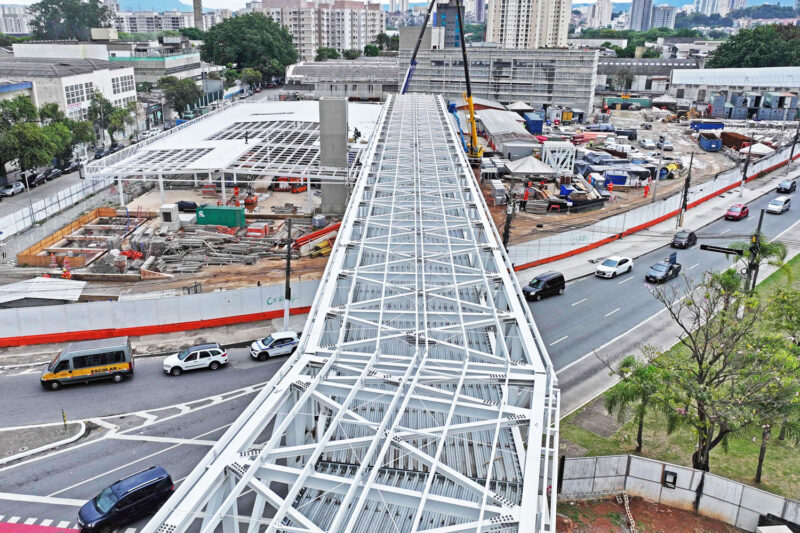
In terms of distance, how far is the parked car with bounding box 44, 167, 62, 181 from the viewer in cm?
5888

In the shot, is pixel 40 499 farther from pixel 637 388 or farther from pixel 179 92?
pixel 179 92

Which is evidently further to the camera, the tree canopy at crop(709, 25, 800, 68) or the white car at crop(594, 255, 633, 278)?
the tree canopy at crop(709, 25, 800, 68)

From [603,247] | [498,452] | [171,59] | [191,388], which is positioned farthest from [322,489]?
[171,59]

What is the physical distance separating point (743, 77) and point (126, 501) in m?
122

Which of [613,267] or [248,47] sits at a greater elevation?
[248,47]

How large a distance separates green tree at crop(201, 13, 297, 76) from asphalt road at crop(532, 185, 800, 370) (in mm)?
104877

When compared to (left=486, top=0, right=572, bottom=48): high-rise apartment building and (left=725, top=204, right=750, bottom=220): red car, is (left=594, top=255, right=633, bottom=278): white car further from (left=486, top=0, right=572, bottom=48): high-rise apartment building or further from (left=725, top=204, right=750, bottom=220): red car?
(left=486, top=0, right=572, bottom=48): high-rise apartment building

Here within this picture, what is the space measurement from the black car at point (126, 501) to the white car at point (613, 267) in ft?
94.1

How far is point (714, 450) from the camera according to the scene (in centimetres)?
2222

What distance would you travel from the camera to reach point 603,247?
4434 cm

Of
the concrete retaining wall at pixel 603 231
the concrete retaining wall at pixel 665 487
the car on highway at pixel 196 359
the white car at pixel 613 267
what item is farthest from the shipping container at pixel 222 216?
the concrete retaining wall at pixel 665 487

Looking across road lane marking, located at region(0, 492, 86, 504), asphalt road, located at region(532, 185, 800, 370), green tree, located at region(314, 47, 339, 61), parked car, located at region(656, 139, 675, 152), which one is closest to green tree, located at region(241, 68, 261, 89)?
green tree, located at region(314, 47, 339, 61)

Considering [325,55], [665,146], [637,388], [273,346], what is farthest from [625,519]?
[325,55]

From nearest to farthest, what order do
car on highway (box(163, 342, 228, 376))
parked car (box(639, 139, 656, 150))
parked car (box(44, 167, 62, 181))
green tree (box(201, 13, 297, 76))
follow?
1. car on highway (box(163, 342, 228, 376))
2. parked car (box(44, 167, 62, 181))
3. parked car (box(639, 139, 656, 150))
4. green tree (box(201, 13, 297, 76))
